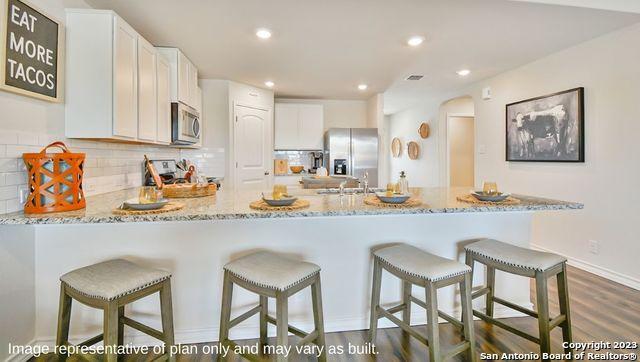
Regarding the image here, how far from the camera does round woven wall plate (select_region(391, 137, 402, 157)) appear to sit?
7.53m

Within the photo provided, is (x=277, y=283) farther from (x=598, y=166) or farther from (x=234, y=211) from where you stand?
(x=598, y=166)

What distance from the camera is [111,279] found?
1.38 metres

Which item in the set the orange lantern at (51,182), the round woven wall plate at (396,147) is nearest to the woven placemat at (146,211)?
the orange lantern at (51,182)

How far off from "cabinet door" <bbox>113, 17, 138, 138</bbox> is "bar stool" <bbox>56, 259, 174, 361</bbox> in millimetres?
960

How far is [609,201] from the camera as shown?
285 cm

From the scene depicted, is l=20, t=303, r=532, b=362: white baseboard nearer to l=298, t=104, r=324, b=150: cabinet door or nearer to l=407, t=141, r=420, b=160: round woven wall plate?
l=298, t=104, r=324, b=150: cabinet door

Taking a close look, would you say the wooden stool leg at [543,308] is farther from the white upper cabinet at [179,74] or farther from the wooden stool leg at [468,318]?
the white upper cabinet at [179,74]

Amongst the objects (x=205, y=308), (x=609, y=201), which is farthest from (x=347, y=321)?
(x=609, y=201)

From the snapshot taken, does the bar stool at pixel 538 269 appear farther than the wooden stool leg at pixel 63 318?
Yes

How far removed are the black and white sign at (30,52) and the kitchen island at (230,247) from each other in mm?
652

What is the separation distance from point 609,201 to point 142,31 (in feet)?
14.4

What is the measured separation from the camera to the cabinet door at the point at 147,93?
2.35 meters

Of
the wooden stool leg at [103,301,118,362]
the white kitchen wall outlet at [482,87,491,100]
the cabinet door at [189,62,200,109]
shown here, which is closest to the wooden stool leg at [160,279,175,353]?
the wooden stool leg at [103,301,118,362]

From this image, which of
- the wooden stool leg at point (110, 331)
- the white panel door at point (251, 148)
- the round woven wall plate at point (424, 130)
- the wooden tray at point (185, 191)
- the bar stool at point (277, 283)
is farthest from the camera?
the round woven wall plate at point (424, 130)
